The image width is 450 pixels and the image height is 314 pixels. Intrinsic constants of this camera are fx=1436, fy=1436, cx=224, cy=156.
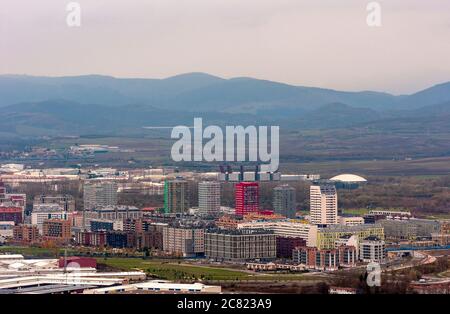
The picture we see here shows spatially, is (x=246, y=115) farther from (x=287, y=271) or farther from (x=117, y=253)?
(x=287, y=271)

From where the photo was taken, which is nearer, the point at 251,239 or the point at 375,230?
the point at 251,239

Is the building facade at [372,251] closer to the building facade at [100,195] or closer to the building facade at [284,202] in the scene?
the building facade at [284,202]

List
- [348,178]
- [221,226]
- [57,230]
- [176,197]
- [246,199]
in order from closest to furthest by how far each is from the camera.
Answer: [221,226] < [57,230] < [246,199] < [176,197] < [348,178]

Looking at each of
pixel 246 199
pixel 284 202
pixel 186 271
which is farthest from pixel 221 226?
pixel 186 271

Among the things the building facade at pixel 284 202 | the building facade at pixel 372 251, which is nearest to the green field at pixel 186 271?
the building facade at pixel 372 251

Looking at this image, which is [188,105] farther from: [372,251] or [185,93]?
[372,251]
